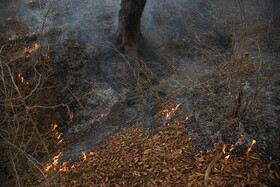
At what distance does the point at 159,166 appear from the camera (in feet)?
9.53

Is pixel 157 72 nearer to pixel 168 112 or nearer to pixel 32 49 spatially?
pixel 168 112

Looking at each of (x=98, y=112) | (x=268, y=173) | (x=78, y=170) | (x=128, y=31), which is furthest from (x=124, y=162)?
(x=128, y=31)

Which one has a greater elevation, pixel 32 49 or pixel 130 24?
pixel 32 49

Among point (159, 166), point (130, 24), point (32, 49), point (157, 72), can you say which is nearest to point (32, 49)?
point (32, 49)

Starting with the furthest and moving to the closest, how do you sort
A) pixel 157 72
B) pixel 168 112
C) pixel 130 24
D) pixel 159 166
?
pixel 157 72 → pixel 130 24 → pixel 168 112 → pixel 159 166

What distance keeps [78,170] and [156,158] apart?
164 cm

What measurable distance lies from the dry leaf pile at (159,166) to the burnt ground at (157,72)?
0.27m

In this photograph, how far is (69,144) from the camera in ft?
16.5

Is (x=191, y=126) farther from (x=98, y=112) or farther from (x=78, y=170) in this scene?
(x=98, y=112)

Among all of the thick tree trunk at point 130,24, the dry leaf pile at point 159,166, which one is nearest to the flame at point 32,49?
the thick tree trunk at point 130,24

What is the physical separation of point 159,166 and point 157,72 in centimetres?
475

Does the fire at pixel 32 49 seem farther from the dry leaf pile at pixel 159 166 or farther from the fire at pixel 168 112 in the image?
the fire at pixel 168 112

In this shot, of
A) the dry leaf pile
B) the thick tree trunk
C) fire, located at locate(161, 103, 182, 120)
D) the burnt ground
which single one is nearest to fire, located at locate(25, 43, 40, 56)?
the burnt ground

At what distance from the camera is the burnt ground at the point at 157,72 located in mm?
3351
